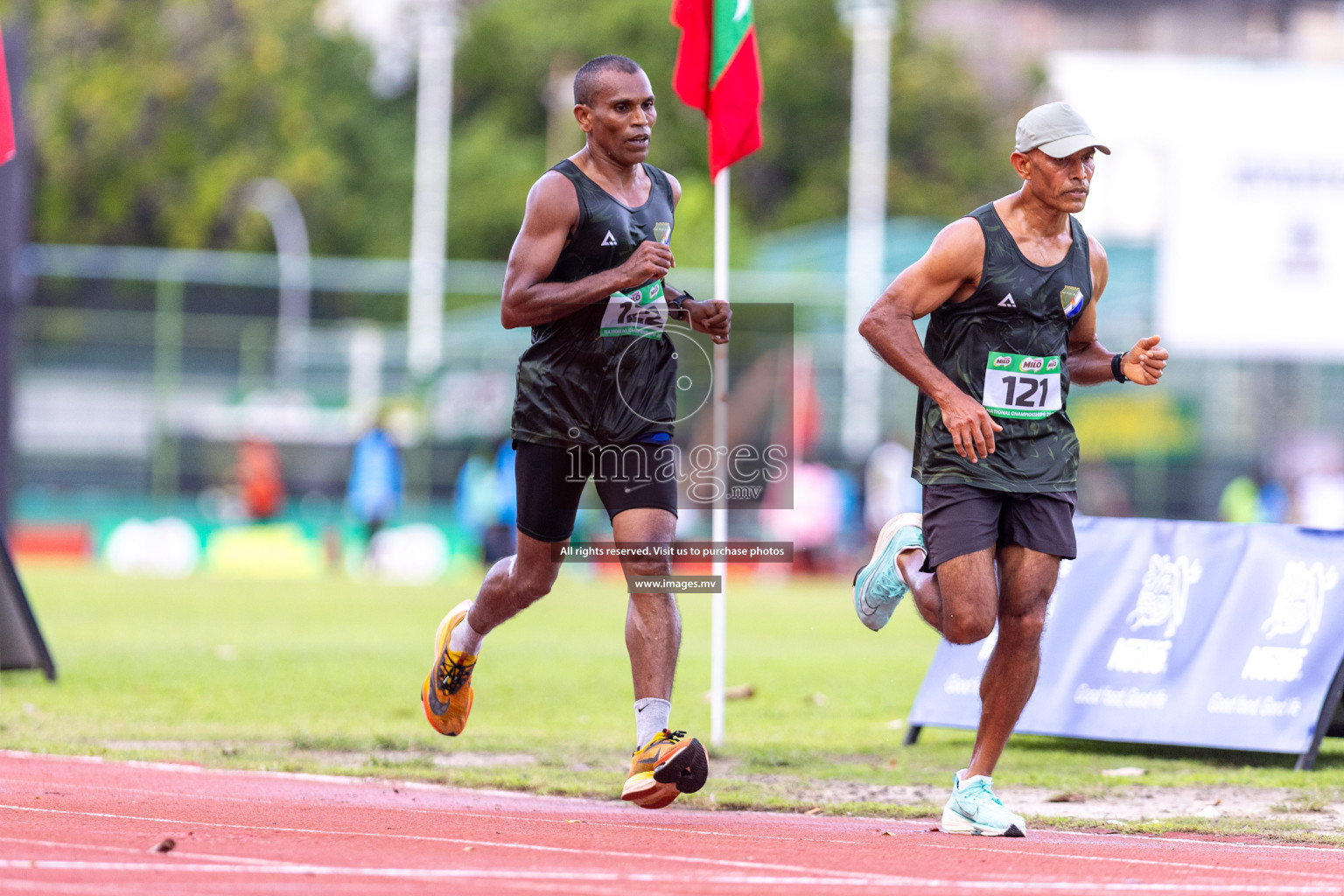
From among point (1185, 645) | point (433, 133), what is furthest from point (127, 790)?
point (433, 133)

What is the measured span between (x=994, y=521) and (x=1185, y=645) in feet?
9.56

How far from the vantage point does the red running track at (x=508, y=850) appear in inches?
195

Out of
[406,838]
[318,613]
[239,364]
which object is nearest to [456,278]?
[239,364]

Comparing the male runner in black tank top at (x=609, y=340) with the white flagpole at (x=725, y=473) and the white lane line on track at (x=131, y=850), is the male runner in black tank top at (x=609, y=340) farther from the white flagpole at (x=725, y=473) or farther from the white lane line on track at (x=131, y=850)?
the white lane line on track at (x=131, y=850)

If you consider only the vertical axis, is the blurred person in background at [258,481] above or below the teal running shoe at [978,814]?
below

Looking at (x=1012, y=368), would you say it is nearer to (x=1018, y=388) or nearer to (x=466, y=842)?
(x=1018, y=388)

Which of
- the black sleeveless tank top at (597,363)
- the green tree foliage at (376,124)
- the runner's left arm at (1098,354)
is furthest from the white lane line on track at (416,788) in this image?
the green tree foliage at (376,124)

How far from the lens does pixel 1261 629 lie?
351 inches

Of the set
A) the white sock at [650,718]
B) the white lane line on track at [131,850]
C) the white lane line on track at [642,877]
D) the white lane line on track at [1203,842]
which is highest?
the white sock at [650,718]

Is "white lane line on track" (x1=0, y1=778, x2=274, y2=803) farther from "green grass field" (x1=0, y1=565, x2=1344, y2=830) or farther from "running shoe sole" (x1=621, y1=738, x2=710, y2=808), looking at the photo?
"running shoe sole" (x1=621, y1=738, x2=710, y2=808)

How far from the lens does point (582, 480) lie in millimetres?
7059

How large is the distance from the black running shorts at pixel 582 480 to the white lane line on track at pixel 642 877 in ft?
6.70

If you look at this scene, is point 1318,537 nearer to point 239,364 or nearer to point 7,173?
point 7,173

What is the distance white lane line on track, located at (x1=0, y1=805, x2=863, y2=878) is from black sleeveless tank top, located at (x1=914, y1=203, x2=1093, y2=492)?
1.72 m
